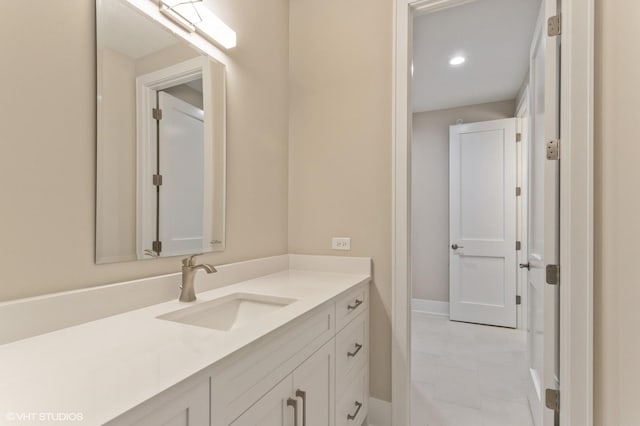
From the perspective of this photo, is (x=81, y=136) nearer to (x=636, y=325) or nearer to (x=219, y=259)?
(x=219, y=259)

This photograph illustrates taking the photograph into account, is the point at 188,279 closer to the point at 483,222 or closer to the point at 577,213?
the point at 577,213

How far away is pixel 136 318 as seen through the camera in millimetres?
1008

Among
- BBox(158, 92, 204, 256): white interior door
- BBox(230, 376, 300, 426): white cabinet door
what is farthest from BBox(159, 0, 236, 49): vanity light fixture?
BBox(230, 376, 300, 426): white cabinet door

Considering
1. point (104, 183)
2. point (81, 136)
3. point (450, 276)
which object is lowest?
point (450, 276)

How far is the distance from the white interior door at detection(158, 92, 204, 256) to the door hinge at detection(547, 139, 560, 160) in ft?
5.40

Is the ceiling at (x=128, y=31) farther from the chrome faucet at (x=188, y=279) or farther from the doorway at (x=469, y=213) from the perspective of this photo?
the doorway at (x=469, y=213)

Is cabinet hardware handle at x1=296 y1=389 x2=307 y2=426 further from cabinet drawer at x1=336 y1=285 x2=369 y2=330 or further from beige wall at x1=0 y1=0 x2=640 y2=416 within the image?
beige wall at x1=0 y1=0 x2=640 y2=416

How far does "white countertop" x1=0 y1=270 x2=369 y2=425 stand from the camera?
20.5 inches

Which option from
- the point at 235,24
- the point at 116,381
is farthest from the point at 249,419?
the point at 235,24

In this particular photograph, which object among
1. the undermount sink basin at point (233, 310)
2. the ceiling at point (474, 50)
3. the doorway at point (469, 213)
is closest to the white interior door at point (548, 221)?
the doorway at point (469, 213)

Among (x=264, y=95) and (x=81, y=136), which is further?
Result: (x=264, y=95)

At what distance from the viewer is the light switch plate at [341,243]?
6.25ft

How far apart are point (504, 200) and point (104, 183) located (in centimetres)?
379

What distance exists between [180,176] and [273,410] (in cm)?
99
